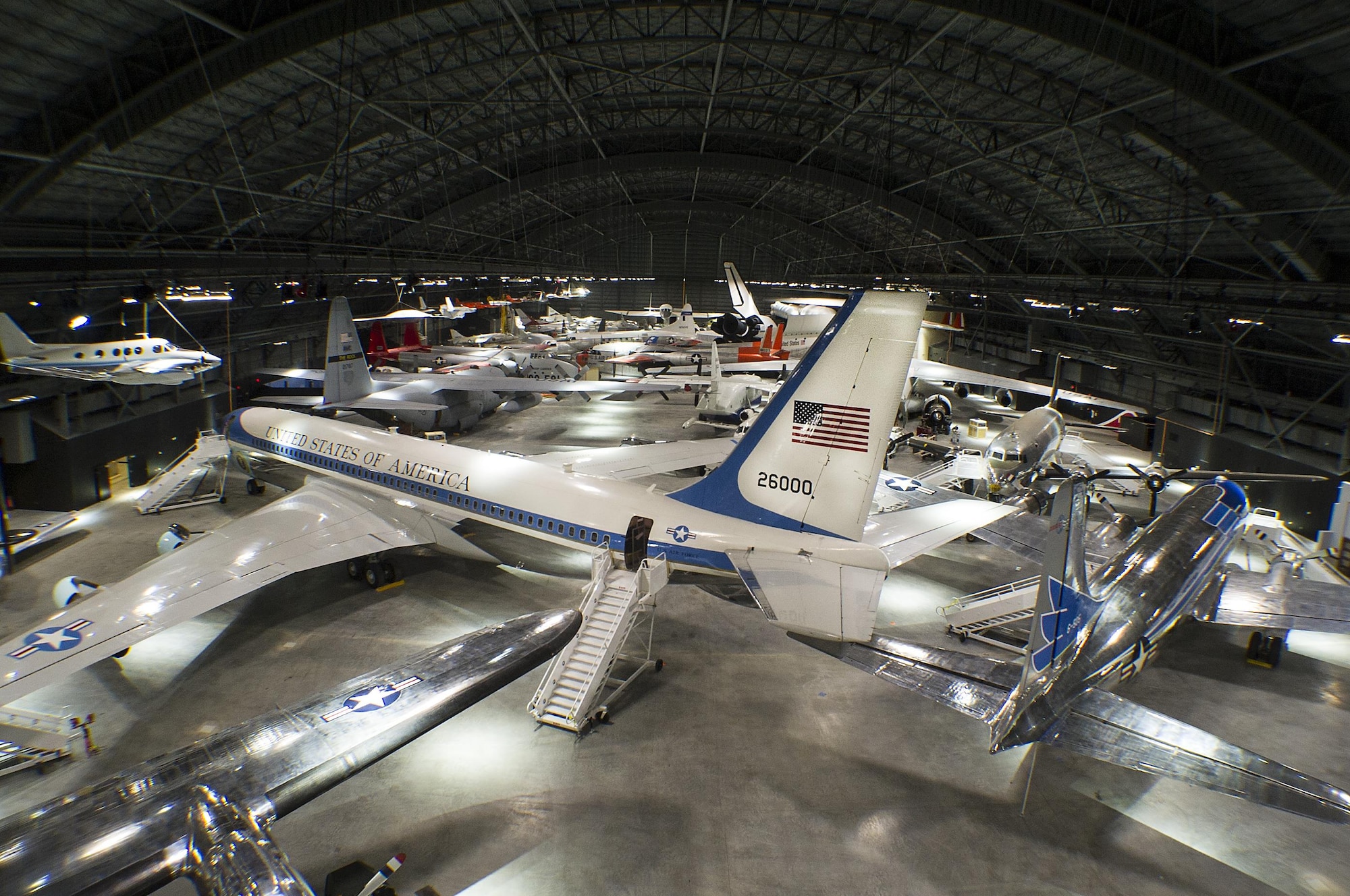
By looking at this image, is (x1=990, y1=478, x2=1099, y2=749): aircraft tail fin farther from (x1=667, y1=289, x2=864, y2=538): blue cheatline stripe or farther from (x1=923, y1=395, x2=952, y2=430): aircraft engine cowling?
(x1=923, y1=395, x2=952, y2=430): aircraft engine cowling

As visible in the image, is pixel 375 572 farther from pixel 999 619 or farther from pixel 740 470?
pixel 999 619

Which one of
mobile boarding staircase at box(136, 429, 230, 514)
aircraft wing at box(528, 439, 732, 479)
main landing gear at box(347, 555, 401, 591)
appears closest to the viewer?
main landing gear at box(347, 555, 401, 591)

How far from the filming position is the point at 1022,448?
2400cm

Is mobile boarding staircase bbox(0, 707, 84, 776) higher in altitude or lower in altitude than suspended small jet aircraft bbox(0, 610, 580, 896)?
lower

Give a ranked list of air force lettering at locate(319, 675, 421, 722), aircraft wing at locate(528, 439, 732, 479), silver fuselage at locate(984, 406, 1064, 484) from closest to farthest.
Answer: air force lettering at locate(319, 675, 421, 722) < aircraft wing at locate(528, 439, 732, 479) < silver fuselage at locate(984, 406, 1064, 484)

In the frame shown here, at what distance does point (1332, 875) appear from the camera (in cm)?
902

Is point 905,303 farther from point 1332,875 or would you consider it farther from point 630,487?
point 1332,875

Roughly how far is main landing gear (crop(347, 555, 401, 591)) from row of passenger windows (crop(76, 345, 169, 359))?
1055 centimetres

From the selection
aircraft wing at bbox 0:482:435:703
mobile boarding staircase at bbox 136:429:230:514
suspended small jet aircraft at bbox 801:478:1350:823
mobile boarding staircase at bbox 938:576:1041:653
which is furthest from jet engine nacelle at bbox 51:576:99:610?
mobile boarding staircase at bbox 938:576:1041:653

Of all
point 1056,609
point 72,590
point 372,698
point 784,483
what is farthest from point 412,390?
point 1056,609

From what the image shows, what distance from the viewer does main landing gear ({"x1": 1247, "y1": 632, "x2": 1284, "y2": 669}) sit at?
557 inches

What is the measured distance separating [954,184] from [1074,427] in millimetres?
15531

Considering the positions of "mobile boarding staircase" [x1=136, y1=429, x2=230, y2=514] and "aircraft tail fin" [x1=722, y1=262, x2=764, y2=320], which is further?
"aircraft tail fin" [x1=722, y1=262, x2=764, y2=320]

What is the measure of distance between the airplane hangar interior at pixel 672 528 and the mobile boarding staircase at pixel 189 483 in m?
0.18
